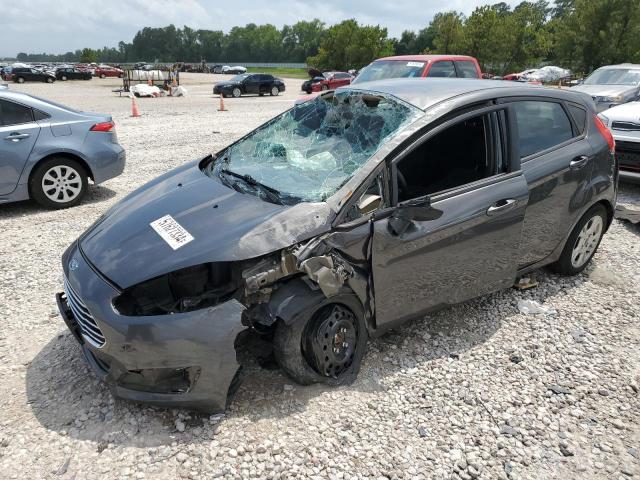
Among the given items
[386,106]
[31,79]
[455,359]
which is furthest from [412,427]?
[31,79]

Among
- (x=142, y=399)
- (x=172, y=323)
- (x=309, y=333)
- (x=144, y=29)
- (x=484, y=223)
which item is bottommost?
(x=142, y=399)

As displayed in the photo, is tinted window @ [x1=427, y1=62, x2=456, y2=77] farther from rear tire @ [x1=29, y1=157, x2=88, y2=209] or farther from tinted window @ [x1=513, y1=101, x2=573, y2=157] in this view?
rear tire @ [x1=29, y1=157, x2=88, y2=209]

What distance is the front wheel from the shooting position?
2738 millimetres

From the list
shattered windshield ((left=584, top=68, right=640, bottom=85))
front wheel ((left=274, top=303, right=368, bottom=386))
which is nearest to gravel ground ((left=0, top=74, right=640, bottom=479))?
front wheel ((left=274, top=303, right=368, bottom=386))

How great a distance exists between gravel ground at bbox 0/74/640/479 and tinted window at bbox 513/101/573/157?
1.27 metres

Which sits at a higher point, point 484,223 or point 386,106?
point 386,106

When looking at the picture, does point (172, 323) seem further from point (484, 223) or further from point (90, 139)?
point (90, 139)

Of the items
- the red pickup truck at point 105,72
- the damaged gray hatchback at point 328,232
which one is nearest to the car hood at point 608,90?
the damaged gray hatchback at point 328,232

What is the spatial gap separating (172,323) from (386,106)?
79.0 inches

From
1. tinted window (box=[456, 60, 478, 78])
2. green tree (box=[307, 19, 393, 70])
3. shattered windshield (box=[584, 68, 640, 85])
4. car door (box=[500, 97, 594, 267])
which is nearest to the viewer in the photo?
car door (box=[500, 97, 594, 267])

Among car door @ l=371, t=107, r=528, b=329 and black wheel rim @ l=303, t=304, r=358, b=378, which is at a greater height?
car door @ l=371, t=107, r=528, b=329

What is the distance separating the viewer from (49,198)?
6195 mm

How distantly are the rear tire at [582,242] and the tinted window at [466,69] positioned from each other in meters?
6.56

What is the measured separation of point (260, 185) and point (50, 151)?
164 inches
